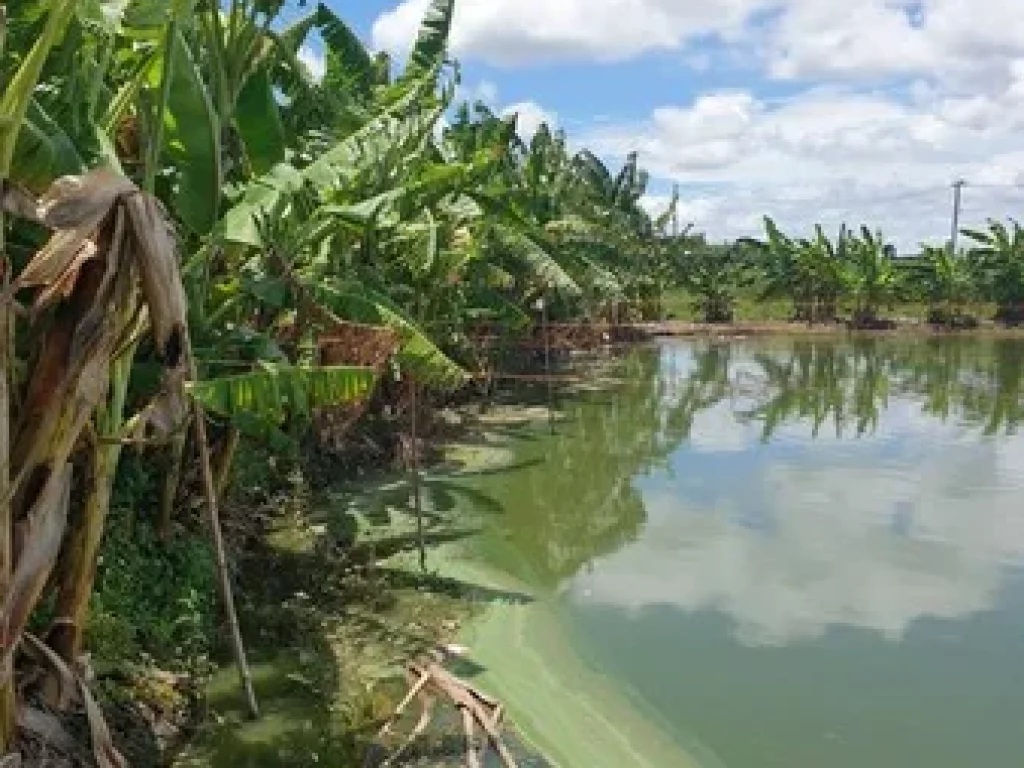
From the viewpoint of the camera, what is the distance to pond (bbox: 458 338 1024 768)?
7516 mm

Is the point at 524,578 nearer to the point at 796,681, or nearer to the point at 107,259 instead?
the point at 796,681

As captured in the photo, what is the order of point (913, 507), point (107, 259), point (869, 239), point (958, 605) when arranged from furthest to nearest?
point (869, 239) → point (913, 507) → point (958, 605) → point (107, 259)

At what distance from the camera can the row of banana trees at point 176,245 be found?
432 cm

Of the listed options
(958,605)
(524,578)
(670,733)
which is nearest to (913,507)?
(958,605)

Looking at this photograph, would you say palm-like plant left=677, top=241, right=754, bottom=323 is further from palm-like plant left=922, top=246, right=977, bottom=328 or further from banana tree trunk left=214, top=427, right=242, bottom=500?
banana tree trunk left=214, top=427, right=242, bottom=500

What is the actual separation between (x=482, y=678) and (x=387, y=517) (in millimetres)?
4179

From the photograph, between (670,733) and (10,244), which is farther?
(670,733)

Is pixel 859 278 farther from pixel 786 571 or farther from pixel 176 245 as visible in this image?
pixel 176 245

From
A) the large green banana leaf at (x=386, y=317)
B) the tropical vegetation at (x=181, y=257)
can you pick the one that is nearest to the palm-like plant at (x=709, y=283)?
the tropical vegetation at (x=181, y=257)

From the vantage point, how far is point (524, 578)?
10492mm

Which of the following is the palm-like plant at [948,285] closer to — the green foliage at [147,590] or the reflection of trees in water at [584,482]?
the reflection of trees in water at [584,482]

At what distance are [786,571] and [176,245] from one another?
24.9ft

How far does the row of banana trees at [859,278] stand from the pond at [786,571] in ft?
63.8

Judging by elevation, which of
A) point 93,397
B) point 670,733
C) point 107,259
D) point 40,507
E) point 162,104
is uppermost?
point 162,104
